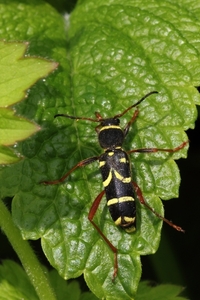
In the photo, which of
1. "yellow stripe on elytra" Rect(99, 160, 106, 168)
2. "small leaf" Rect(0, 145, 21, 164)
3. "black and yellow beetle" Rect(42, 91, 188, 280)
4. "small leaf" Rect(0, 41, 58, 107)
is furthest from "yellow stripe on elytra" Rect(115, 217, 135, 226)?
"small leaf" Rect(0, 41, 58, 107)

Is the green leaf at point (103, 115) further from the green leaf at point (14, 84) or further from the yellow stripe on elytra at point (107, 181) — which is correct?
the green leaf at point (14, 84)

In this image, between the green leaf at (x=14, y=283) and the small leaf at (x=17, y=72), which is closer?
the small leaf at (x=17, y=72)

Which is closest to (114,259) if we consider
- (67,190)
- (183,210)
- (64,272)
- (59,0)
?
(64,272)

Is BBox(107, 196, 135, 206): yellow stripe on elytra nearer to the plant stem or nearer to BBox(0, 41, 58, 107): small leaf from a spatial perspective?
the plant stem

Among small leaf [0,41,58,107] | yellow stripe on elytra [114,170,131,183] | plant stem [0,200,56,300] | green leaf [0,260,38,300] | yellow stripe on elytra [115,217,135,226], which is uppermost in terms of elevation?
small leaf [0,41,58,107]

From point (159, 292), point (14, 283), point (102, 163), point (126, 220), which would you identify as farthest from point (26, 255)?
point (159, 292)

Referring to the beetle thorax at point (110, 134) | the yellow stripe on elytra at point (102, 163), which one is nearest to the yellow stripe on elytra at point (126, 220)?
the yellow stripe on elytra at point (102, 163)
